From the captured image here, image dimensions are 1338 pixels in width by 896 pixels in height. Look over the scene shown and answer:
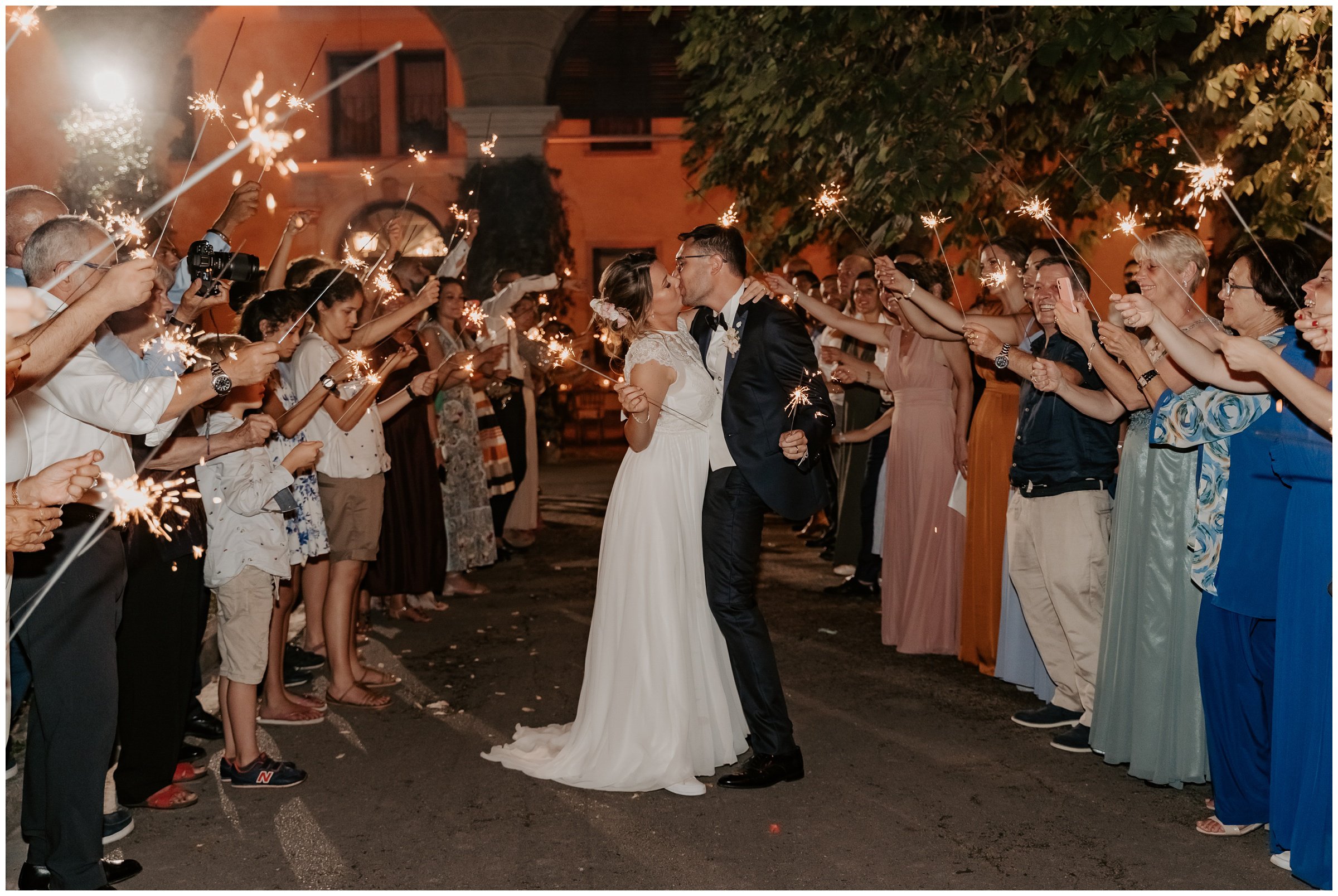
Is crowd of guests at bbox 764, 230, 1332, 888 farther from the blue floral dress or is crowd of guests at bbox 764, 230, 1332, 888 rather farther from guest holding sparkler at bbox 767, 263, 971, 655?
the blue floral dress

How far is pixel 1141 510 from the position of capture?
469 cm

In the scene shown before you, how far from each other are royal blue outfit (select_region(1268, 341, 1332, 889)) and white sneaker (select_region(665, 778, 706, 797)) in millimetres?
1915

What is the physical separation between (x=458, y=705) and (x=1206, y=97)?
591 centimetres

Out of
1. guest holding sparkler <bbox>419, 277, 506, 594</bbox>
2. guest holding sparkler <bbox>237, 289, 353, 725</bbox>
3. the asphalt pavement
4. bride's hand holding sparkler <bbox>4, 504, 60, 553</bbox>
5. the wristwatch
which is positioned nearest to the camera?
bride's hand holding sparkler <bbox>4, 504, 60, 553</bbox>

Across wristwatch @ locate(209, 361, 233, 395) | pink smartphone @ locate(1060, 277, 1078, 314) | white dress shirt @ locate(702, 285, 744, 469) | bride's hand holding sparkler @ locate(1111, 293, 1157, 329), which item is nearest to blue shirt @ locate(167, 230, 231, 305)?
wristwatch @ locate(209, 361, 233, 395)

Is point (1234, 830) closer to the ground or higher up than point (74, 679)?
closer to the ground

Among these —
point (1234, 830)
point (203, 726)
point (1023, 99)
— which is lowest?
point (203, 726)

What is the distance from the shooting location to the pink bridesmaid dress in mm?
6660

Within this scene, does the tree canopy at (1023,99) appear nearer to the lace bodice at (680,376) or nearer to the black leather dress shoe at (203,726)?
the lace bodice at (680,376)

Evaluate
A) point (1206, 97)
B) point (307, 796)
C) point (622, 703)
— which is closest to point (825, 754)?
point (622, 703)

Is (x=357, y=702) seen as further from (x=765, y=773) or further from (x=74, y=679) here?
(x=74, y=679)

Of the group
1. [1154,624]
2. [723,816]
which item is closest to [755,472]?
[723,816]

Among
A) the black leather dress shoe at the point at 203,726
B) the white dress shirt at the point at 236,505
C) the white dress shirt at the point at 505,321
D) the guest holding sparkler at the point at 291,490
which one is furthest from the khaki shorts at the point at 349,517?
the white dress shirt at the point at 505,321

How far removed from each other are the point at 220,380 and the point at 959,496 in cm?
414
